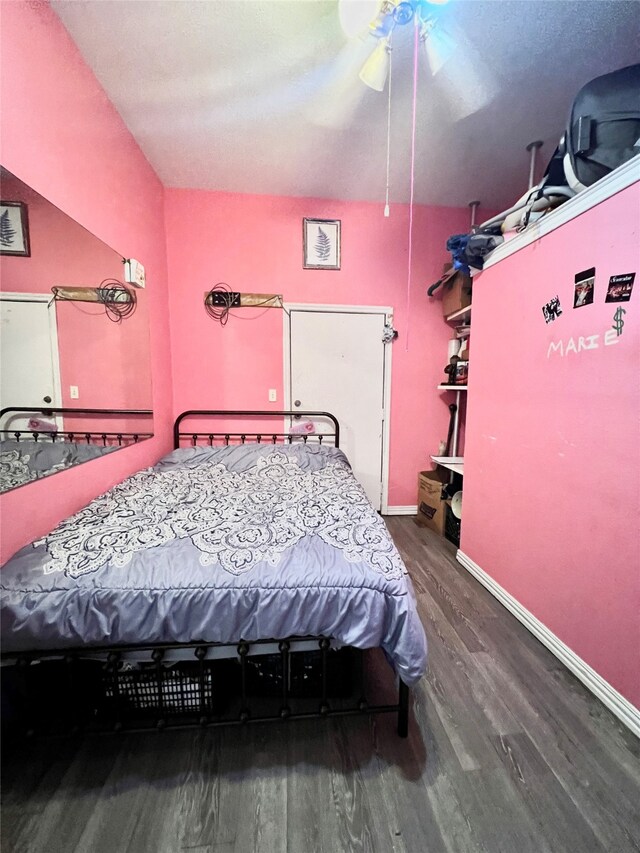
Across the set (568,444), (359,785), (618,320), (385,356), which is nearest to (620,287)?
(618,320)

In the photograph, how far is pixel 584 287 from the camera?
4.38ft

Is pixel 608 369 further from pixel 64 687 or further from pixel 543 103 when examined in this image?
pixel 64 687

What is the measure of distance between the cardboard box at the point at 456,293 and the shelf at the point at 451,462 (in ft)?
4.15

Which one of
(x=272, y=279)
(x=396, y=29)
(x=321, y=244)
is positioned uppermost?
(x=396, y=29)

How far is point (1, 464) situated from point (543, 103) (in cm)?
311

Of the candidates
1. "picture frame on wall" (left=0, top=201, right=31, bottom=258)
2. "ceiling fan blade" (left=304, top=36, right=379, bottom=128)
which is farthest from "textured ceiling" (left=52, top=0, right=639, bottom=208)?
"picture frame on wall" (left=0, top=201, right=31, bottom=258)

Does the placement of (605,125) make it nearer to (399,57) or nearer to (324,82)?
(399,57)

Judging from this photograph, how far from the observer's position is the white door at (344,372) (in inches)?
106

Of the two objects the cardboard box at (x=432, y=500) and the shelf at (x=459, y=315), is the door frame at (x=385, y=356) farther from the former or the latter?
the shelf at (x=459, y=315)

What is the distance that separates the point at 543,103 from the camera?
1.72 m

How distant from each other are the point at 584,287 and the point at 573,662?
1.64 metres

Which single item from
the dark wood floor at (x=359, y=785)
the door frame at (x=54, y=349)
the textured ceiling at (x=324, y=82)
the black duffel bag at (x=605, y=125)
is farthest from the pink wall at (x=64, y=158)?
the black duffel bag at (x=605, y=125)

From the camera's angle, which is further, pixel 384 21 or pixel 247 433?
pixel 247 433

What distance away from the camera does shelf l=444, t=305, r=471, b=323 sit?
244cm
